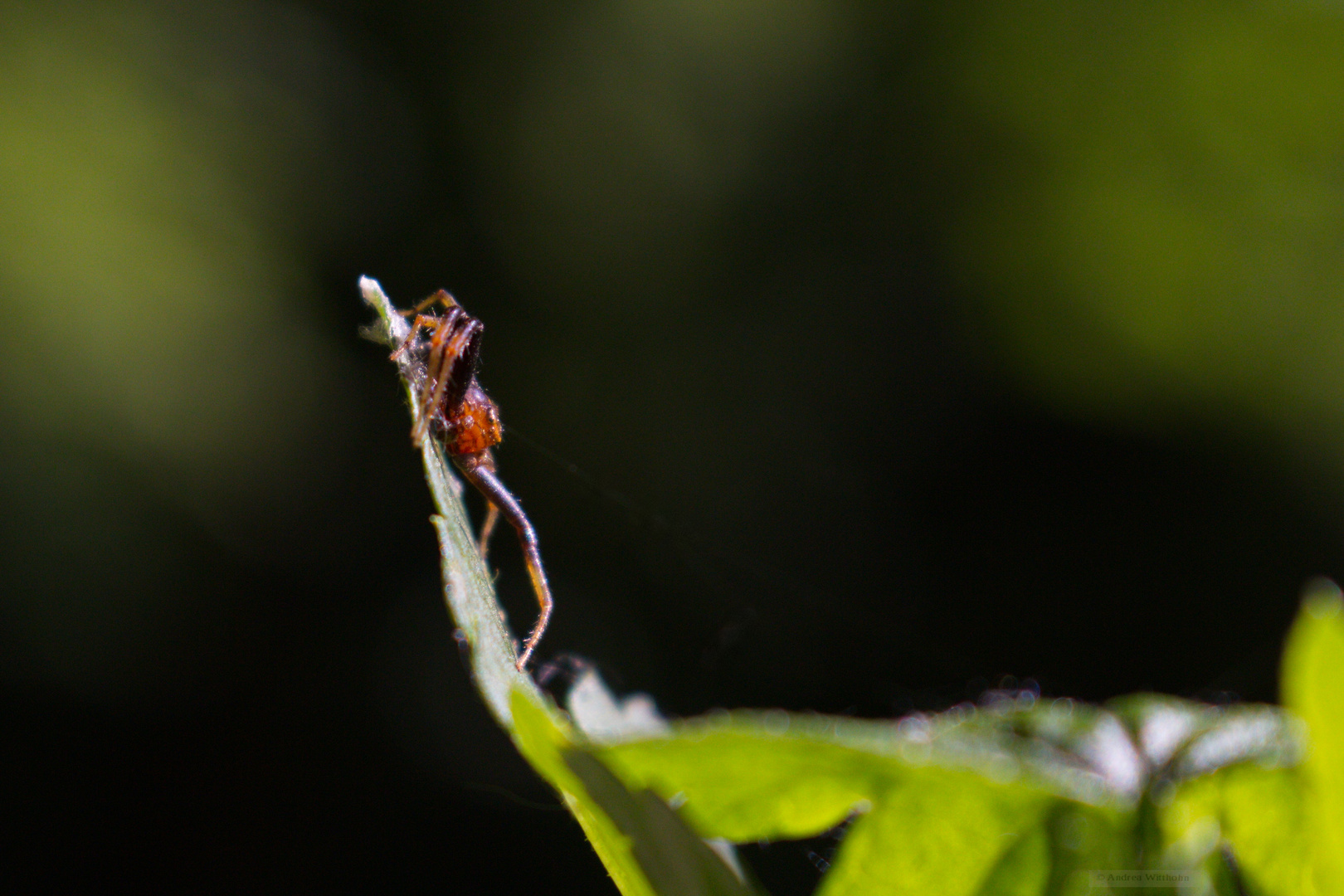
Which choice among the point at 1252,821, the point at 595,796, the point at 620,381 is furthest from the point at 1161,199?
the point at 595,796

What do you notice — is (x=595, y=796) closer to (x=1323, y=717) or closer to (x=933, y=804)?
(x=933, y=804)

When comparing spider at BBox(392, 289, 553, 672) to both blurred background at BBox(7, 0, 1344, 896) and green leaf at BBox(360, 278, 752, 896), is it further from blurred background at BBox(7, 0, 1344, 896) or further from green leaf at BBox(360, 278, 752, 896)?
blurred background at BBox(7, 0, 1344, 896)

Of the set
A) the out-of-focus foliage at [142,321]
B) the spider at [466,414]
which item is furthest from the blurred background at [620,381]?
the spider at [466,414]

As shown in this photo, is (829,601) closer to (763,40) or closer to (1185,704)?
(763,40)

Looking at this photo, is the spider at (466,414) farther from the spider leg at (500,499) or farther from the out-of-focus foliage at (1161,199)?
the out-of-focus foliage at (1161,199)

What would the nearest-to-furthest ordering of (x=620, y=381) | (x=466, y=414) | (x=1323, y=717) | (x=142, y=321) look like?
(x=1323, y=717) < (x=466, y=414) < (x=142, y=321) < (x=620, y=381)

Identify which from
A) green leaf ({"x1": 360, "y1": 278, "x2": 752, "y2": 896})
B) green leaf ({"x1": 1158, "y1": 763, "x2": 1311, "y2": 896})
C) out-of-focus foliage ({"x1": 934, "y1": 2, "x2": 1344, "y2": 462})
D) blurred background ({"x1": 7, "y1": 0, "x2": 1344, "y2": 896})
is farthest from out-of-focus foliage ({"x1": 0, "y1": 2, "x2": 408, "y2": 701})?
green leaf ({"x1": 1158, "y1": 763, "x2": 1311, "y2": 896})
